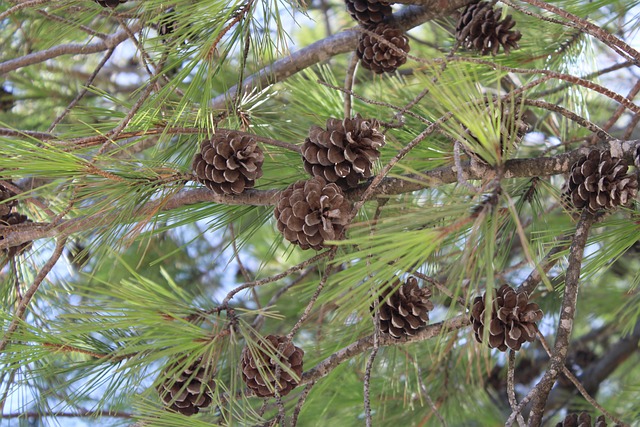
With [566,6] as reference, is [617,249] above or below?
below

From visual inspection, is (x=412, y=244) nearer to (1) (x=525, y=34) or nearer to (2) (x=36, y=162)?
(2) (x=36, y=162)

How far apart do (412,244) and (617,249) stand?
0.39 meters

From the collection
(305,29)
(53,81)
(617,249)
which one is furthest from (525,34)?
(305,29)

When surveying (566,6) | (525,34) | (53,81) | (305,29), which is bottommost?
(566,6)

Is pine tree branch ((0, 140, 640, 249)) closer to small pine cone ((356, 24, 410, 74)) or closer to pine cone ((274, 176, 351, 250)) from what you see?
pine cone ((274, 176, 351, 250))

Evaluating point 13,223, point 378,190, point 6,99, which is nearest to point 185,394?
point 378,190

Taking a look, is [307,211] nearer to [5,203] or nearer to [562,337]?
[562,337]

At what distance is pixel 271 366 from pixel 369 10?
68 cm

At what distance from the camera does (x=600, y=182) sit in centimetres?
82

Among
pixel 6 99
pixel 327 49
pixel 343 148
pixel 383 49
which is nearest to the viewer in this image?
pixel 343 148

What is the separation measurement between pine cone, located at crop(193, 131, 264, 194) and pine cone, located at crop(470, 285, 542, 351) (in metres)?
0.34

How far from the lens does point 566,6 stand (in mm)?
1311

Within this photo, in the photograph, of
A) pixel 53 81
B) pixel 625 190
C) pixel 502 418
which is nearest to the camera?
pixel 625 190

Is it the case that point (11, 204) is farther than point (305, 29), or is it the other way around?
point (305, 29)
